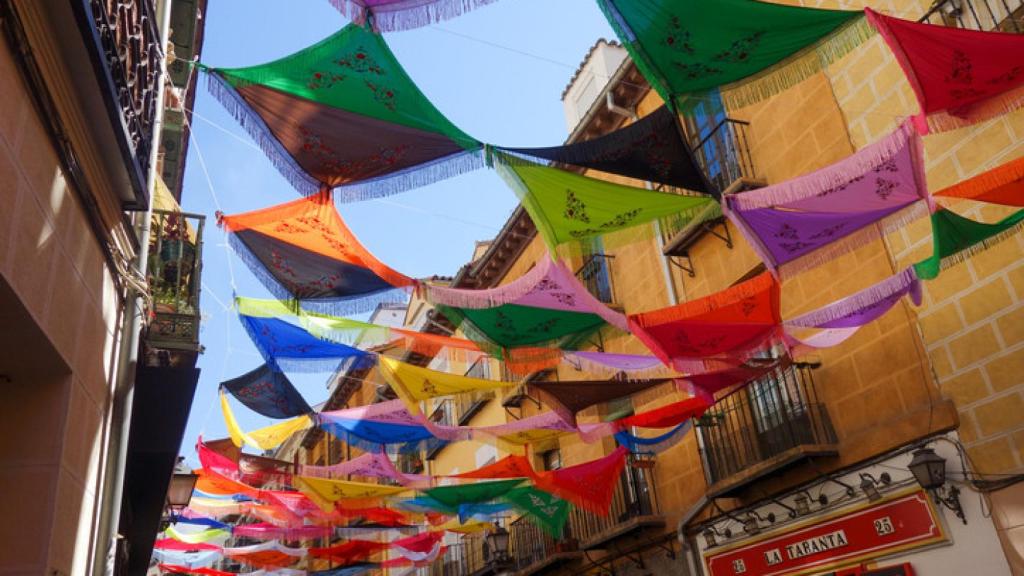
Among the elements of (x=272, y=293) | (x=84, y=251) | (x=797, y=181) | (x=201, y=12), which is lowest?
(x=84, y=251)

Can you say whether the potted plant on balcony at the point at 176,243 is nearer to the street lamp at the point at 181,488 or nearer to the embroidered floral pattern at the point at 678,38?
the embroidered floral pattern at the point at 678,38

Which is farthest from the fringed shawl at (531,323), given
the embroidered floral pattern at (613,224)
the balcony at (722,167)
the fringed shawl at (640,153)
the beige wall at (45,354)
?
the beige wall at (45,354)

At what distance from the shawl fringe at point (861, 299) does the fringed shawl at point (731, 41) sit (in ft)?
7.09

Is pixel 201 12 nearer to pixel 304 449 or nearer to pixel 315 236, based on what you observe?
pixel 315 236

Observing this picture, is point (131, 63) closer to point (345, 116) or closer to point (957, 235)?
point (345, 116)

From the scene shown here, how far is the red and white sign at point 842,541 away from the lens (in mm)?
8023

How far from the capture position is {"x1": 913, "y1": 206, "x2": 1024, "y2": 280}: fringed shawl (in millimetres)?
6117

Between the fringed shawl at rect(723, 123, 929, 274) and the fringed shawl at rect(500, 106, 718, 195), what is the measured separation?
51 cm

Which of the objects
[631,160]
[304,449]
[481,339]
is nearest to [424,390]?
[481,339]

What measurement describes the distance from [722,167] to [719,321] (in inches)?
160

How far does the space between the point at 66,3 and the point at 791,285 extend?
8273 mm

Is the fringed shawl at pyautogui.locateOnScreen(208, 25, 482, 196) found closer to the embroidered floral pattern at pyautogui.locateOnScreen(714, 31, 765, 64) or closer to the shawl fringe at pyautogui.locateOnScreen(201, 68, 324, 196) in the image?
the shawl fringe at pyautogui.locateOnScreen(201, 68, 324, 196)

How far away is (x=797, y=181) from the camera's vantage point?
6367mm

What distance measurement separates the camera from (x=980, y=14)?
24.5ft
